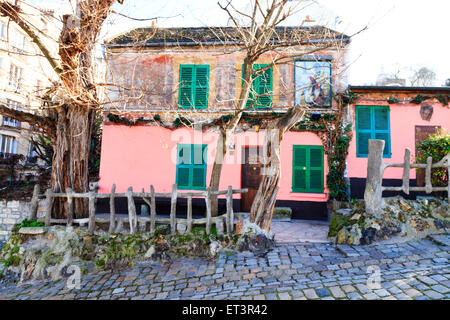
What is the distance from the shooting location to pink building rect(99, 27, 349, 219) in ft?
28.8

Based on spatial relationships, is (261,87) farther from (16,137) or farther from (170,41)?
→ (16,137)

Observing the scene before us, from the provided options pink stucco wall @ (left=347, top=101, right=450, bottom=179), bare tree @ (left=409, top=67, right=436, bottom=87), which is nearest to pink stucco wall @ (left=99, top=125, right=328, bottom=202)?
pink stucco wall @ (left=347, top=101, right=450, bottom=179)

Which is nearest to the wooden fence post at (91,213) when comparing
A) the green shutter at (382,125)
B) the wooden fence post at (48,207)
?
the wooden fence post at (48,207)

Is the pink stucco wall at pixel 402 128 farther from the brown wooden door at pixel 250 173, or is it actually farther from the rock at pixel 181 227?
the rock at pixel 181 227

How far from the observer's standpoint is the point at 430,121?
8609 mm

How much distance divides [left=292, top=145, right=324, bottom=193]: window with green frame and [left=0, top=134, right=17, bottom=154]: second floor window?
24.8 meters

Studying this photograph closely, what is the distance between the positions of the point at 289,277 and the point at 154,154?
6520 mm

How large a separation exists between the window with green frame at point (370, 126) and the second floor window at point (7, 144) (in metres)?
26.7

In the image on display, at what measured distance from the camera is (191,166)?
9.14 m

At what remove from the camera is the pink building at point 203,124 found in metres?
8.78

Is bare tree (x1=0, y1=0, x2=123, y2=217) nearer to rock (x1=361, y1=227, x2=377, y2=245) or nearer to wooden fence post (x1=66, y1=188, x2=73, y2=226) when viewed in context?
wooden fence post (x1=66, y1=188, x2=73, y2=226)

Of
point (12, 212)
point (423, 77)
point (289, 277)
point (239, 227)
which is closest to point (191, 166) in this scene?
point (239, 227)
